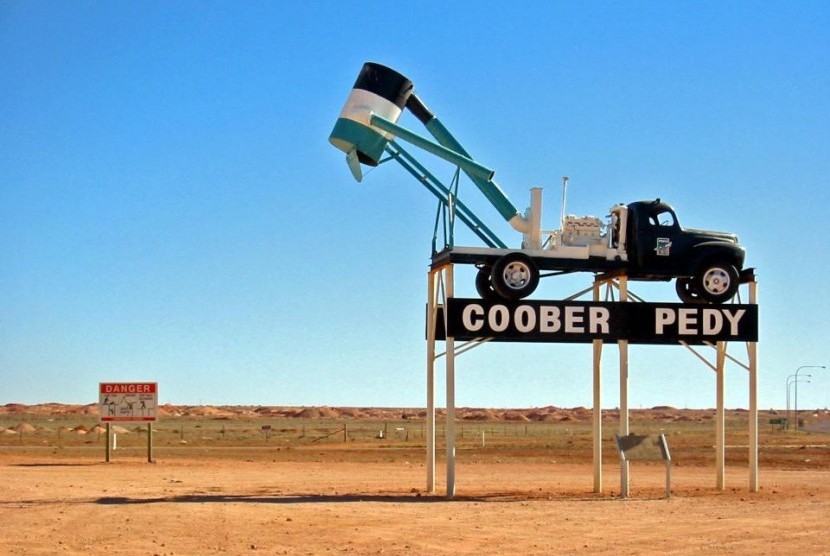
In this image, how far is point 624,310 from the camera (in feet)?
88.9

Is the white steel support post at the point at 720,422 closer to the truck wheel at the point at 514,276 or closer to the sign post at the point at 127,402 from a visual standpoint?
the truck wheel at the point at 514,276

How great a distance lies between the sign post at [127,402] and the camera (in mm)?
39812

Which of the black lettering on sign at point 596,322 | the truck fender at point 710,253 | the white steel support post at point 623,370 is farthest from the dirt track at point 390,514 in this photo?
the truck fender at point 710,253

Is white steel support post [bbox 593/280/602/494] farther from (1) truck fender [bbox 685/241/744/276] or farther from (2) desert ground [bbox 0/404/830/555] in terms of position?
(1) truck fender [bbox 685/241/744/276]

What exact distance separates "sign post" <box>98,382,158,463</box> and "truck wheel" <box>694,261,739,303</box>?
67.6 feet

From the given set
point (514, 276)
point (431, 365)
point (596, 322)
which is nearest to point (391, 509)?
point (431, 365)

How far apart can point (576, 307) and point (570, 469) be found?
13592mm

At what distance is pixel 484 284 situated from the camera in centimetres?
2739

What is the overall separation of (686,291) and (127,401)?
20.6 meters

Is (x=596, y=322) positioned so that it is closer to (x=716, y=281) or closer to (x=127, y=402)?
(x=716, y=281)

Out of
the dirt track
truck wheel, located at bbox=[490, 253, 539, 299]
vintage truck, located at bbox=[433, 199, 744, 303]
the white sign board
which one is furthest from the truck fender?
the white sign board

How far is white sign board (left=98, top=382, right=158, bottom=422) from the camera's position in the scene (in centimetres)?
3981

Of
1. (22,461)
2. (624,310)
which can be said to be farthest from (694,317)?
(22,461)

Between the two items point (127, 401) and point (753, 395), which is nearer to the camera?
point (753, 395)
